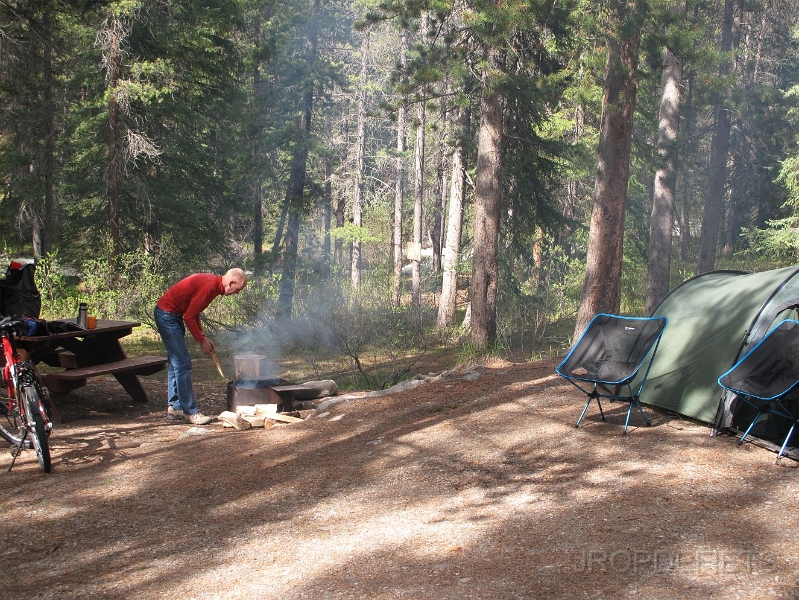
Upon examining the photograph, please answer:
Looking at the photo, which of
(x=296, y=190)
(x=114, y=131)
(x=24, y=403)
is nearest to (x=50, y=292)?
(x=114, y=131)

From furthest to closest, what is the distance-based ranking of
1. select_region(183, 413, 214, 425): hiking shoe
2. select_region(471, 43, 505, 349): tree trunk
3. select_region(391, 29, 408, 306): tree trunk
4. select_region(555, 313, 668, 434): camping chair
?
1. select_region(391, 29, 408, 306): tree trunk
2. select_region(471, 43, 505, 349): tree trunk
3. select_region(183, 413, 214, 425): hiking shoe
4. select_region(555, 313, 668, 434): camping chair

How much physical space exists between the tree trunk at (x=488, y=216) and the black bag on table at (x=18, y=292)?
7841 mm

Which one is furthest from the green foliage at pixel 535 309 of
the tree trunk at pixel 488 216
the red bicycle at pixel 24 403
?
the red bicycle at pixel 24 403

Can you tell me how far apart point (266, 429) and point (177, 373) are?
44.2 inches

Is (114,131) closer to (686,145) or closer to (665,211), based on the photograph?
(665,211)

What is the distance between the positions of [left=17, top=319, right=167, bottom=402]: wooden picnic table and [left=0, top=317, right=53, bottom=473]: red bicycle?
1.30 meters

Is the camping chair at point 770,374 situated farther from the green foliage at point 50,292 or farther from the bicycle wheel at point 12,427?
the green foliage at point 50,292

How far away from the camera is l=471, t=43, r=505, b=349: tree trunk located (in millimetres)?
13305

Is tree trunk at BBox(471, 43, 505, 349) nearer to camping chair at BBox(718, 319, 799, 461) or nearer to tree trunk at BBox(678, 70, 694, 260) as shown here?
camping chair at BBox(718, 319, 799, 461)

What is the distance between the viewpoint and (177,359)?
759 centimetres

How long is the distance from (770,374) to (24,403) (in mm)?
5994

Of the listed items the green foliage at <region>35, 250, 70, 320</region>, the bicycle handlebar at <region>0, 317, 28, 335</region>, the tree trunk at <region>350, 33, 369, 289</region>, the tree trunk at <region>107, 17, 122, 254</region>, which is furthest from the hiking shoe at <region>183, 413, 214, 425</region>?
the tree trunk at <region>350, 33, 369, 289</region>

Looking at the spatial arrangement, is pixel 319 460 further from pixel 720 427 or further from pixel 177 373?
pixel 720 427

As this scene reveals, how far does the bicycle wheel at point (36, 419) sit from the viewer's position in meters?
5.70
